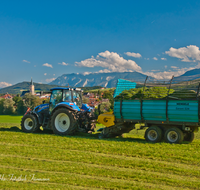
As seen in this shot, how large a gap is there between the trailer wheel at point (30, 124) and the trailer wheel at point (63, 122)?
1.35m

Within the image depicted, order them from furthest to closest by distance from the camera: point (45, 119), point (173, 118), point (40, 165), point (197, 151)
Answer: point (45, 119)
point (173, 118)
point (197, 151)
point (40, 165)

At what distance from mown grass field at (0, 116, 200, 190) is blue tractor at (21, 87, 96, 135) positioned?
198 cm

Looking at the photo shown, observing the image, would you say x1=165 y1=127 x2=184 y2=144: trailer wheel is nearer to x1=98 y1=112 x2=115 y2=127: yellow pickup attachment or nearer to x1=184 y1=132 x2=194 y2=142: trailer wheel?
x1=184 y1=132 x2=194 y2=142: trailer wheel

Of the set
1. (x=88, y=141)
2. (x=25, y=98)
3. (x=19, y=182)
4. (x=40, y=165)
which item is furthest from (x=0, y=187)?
(x=25, y=98)

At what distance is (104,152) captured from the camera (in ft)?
25.1

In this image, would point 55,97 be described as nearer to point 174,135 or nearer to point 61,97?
point 61,97

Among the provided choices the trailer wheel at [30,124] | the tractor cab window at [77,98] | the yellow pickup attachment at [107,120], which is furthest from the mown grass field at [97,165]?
the tractor cab window at [77,98]

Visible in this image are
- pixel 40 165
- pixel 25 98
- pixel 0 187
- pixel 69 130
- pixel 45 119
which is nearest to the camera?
pixel 0 187

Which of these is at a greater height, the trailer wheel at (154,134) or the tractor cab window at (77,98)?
the tractor cab window at (77,98)

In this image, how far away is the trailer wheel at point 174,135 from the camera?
8.56m

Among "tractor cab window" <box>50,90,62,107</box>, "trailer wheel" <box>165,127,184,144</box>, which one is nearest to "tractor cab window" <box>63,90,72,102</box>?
"tractor cab window" <box>50,90,62,107</box>

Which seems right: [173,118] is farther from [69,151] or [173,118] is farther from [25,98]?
[25,98]

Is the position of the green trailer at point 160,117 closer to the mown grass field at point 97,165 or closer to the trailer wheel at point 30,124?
the mown grass field at point 97,165

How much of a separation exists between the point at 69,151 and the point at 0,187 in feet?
10.2
